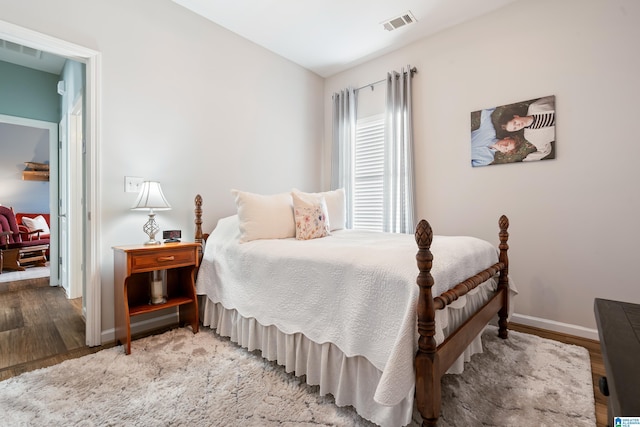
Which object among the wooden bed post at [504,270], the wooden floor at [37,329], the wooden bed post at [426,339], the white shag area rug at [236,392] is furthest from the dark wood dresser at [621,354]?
the wooden floor at [37,329]

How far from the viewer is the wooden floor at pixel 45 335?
1.92m

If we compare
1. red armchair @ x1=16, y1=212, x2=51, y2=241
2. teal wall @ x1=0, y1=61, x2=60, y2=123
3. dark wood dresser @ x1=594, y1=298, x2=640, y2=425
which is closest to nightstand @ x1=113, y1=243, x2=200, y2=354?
dark wood dresser @ x1=594, y1=298, x2=640, y2=425

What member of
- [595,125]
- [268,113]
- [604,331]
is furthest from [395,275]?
[268,113]

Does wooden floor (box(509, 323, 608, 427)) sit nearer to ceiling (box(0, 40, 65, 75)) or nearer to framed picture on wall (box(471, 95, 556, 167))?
framed picture on wall (box(471, 95, 556, 167))

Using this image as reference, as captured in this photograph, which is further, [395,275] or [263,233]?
[263,233]

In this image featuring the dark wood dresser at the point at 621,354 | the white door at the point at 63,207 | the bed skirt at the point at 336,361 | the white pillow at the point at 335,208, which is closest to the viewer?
the dark wood dresser at the point at 621,354

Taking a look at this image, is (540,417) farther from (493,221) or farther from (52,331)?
(52,331)

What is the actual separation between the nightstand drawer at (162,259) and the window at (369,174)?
2.05 meters

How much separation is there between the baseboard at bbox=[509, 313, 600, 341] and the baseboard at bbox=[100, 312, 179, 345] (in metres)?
3.04

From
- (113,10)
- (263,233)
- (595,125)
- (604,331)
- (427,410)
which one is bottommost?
(427,410)

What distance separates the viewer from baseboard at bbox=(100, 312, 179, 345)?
90.7 inches

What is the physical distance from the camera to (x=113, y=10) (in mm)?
2326

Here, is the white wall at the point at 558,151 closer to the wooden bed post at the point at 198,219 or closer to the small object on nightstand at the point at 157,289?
the wooden bed post at the point at 198,219

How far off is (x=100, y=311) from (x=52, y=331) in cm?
→ 61
